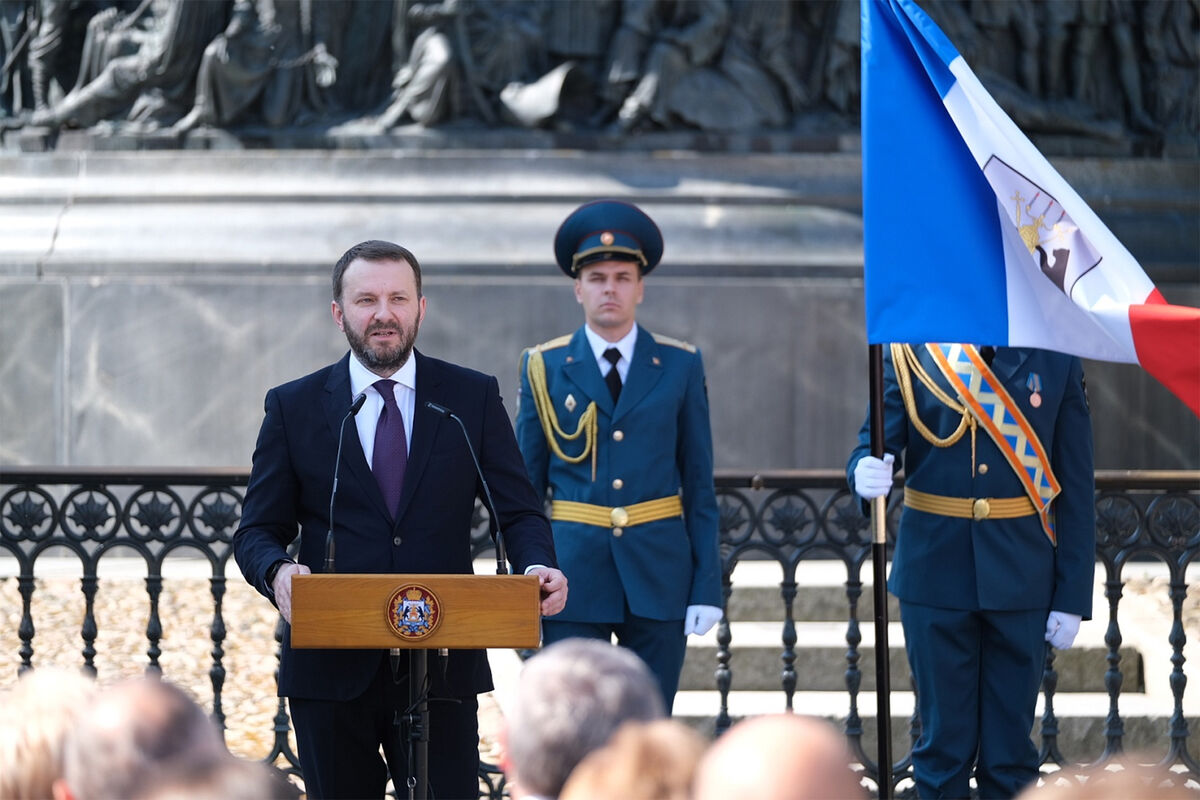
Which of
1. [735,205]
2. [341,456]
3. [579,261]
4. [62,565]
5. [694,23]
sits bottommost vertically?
[62,565]

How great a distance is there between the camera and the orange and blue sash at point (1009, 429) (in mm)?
5164

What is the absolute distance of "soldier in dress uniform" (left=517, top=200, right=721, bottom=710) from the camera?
5.18 m

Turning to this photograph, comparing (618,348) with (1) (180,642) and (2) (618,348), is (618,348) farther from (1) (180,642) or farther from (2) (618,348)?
(1) (180,642)

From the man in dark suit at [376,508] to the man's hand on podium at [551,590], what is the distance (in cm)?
14

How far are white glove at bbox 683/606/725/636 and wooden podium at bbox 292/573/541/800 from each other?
64.6 inches

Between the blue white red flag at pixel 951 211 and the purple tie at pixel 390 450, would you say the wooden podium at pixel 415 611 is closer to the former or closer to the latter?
the purple tie at pixel 390 450

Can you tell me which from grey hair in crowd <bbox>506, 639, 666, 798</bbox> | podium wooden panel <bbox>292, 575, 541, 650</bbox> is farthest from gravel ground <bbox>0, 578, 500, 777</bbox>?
grey hair in crowd <bbox>506, 639, 666, 798</bbox>

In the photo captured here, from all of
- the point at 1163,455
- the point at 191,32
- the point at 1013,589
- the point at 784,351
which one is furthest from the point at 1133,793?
the point at 191,32

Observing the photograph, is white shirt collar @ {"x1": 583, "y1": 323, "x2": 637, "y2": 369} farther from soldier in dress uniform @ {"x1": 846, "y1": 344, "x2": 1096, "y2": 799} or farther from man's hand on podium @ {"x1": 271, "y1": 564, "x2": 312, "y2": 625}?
man's hand on podium @ {"x1": 271, "y1": 564, "x2": 312, "y2": 625}

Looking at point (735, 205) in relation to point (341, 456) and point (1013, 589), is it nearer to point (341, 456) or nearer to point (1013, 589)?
point (1013, 589)

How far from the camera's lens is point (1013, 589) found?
510cm

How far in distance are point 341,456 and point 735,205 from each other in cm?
611

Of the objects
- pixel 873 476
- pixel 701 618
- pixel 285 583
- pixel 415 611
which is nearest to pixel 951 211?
pixel 873 476

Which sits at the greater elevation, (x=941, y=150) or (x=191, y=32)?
(x=191, y=32)
